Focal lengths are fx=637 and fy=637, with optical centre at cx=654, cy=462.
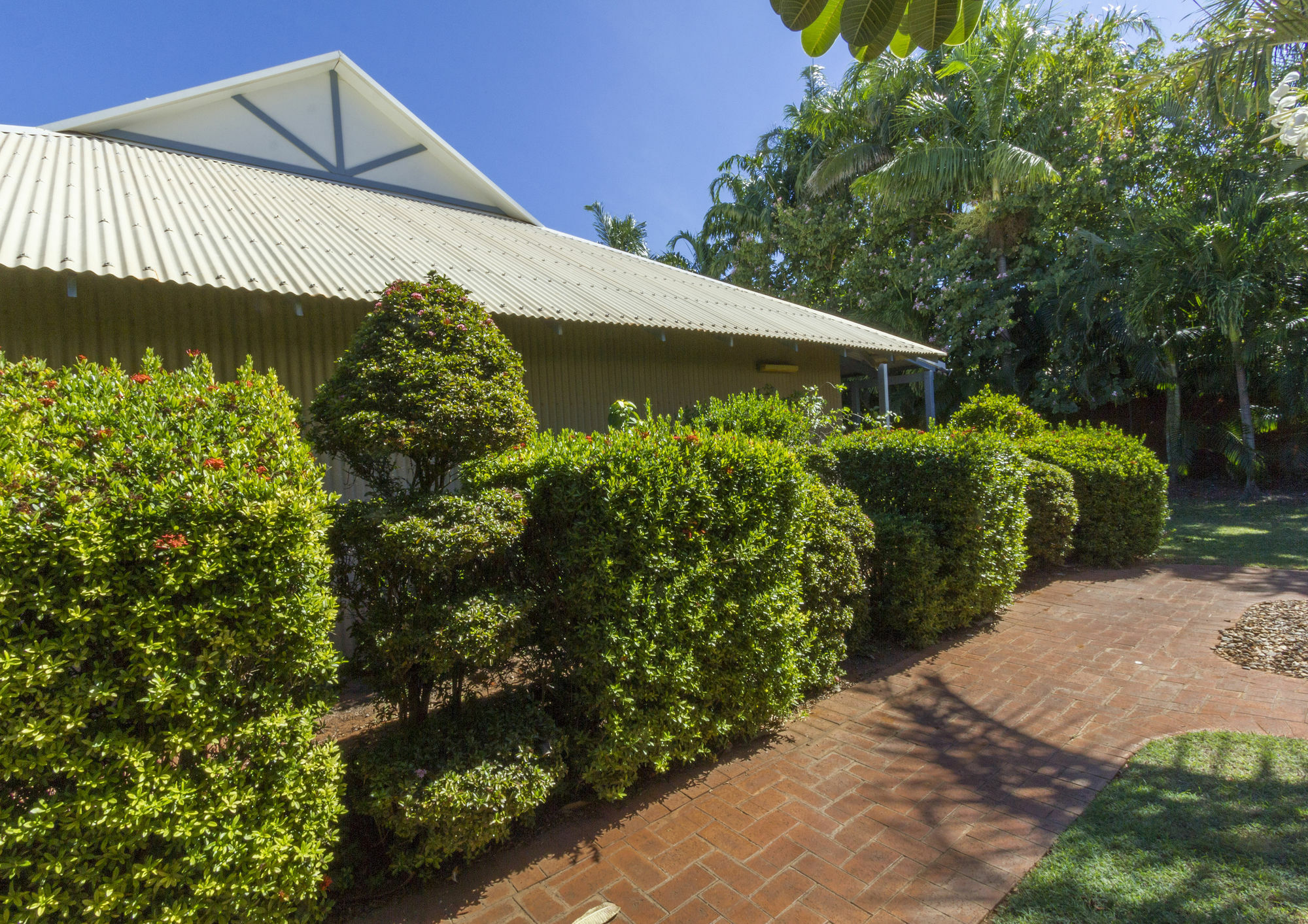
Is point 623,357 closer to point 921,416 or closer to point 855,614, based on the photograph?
point 855,614

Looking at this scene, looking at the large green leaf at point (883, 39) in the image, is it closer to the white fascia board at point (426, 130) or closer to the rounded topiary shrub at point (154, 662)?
the rounded topiary shrub at point (154, 662)

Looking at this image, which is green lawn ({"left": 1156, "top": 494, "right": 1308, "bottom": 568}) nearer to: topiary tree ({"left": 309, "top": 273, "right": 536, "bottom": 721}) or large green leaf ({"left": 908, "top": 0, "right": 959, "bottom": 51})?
large green leaf ({"left": 908, "top": 0, "right": 959, "bottom": 51})

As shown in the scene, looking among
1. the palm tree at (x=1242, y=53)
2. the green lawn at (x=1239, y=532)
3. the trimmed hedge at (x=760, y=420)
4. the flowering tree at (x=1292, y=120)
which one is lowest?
the green lawn at (x=1239, y=532)

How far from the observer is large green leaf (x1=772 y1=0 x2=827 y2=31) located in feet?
→ 8.45

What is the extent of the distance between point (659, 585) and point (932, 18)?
280 centimetres

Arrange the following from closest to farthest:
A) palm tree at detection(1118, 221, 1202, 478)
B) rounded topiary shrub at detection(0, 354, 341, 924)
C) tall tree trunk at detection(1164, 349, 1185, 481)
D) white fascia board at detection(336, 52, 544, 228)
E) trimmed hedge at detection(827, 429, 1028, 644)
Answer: rounded topiary shrub at detection(0, 354, 341, 924) < trimmed hedge at detection(827, 429, 1028, 644) < white fascia board at detection(336, 52, 544, 228) < palm tree at detection(1118, 221, 1202, 478) < tall tree trunk at detection(1164, 349, 1185, 481)

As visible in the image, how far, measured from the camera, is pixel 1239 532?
1052 centimetres

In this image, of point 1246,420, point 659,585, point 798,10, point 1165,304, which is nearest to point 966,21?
point 798,10

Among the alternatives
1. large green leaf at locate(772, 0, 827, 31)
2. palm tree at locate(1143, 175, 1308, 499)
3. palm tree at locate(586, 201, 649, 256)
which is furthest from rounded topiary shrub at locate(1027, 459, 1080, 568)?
palm tree at locate(586, 201, 649, 256)

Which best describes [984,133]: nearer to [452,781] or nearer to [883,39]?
[883,39]

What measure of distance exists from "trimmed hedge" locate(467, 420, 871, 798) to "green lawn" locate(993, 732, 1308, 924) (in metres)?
1.61

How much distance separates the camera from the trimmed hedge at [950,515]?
554 centimetres

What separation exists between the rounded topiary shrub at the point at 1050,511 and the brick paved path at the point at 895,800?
1.94 m

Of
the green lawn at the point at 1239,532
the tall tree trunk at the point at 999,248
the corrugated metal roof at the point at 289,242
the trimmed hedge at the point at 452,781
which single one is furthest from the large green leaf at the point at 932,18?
the tall tree trunk at the point at 999,248
